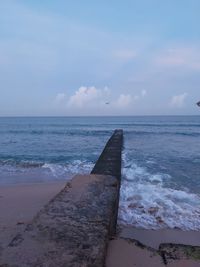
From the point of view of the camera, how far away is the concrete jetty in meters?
2.95

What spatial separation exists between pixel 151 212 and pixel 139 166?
657 cm

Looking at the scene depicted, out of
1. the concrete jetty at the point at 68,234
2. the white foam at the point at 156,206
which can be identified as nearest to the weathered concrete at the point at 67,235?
the concrete jetty at the point at 68,234

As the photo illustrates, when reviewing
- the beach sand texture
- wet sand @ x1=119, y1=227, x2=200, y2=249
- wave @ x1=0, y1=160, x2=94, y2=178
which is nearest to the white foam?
wet sand @ x1=119, y1=227, x2=200, y2=249

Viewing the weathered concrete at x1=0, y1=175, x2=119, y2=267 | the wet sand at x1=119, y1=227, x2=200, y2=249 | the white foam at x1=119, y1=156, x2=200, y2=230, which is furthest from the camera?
the white foam at x1=119, y1=156, x2=200, y2=230

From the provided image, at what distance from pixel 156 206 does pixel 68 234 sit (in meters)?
3.20

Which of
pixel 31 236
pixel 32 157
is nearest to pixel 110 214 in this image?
pixel 31 236

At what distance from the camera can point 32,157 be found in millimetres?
16219

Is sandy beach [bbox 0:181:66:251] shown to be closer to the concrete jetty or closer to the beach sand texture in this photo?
the beach sand texture

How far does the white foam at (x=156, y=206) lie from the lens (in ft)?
18.0

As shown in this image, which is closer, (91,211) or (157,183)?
(91,211)

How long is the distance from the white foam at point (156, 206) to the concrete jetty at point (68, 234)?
32.3 inches

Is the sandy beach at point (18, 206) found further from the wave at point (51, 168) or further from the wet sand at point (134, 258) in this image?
the wave at point (51, 168)

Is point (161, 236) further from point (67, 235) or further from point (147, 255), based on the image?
point (67, 235)

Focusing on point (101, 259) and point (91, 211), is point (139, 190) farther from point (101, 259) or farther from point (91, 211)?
point (101, 259)
